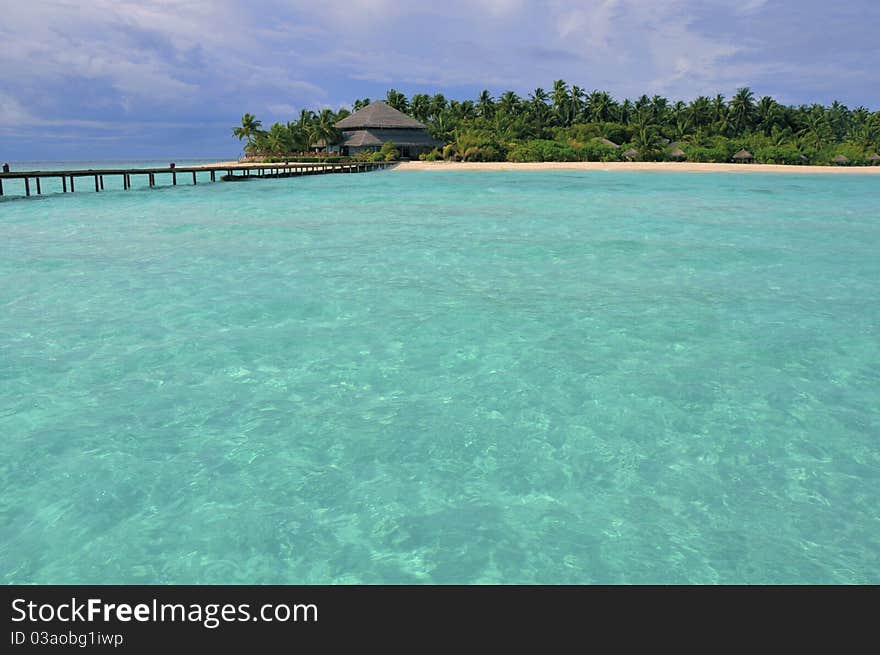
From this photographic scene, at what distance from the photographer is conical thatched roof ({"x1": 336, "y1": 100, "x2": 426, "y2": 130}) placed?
76500 millimetres

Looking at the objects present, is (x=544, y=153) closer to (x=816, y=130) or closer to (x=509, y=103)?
(x=509, y=103)

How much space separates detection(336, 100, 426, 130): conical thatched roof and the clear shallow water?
2473 inches

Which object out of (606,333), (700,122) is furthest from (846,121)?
(606,333)

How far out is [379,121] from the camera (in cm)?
7688

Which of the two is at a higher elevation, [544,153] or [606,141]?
[606,141]

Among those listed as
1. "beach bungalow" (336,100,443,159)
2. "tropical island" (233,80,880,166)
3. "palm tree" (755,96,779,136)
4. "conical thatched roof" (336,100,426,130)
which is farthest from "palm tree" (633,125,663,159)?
"conical thatched roof" (336,100,426,130)

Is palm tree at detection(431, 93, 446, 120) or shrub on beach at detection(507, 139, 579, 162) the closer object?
shrub on beach at detection(507, 139, 579, 162)

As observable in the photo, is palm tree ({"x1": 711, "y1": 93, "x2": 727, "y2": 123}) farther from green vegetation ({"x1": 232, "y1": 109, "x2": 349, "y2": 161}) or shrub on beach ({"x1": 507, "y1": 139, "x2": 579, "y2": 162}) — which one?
green vegetation ({"x1": 232, "y1": 109, "x2": 349, "y2": 161})

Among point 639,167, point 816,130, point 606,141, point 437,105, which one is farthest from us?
point 437,105

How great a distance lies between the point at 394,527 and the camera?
556 cm

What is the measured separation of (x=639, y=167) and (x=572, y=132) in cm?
1571

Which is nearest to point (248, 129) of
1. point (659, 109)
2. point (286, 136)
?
point (286, 136)

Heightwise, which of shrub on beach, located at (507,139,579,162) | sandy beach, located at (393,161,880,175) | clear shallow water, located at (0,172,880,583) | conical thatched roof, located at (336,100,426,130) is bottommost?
clear shallow water, located at (0,172,880,583)

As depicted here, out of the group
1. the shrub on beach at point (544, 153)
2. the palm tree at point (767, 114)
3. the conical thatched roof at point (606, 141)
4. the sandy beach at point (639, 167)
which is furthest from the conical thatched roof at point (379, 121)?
the palm tree at point (767, 114)
